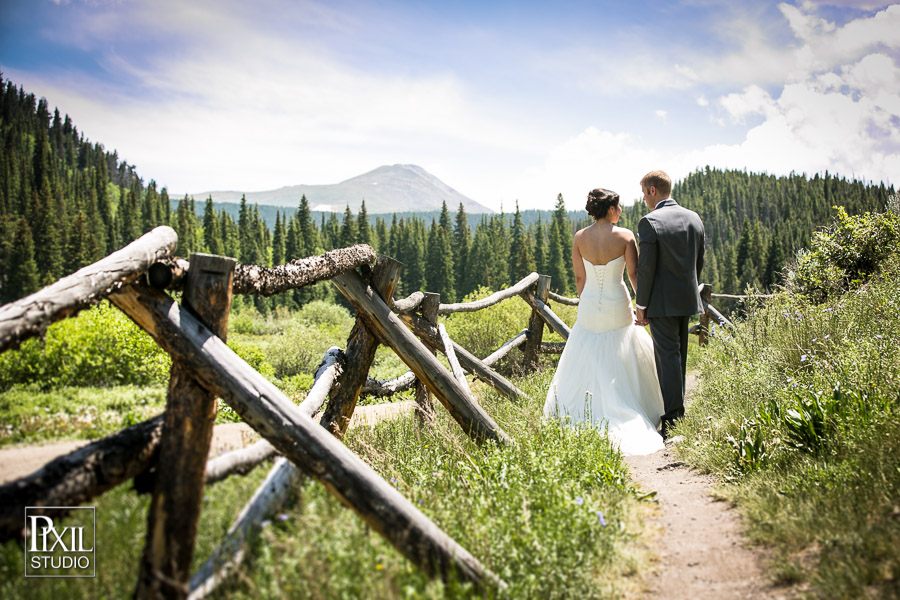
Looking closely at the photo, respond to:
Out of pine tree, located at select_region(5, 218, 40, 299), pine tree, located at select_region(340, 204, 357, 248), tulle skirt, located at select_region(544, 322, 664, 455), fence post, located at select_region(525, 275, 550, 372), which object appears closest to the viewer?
pine tree, located at select_region(5, 218, 40, 299)

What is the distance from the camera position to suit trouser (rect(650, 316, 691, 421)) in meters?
5.41

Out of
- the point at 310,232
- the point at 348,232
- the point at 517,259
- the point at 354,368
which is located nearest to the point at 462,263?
the point at 517,259

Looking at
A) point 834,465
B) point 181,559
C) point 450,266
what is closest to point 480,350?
point 834,465

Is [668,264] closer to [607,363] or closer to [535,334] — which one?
[607,363]

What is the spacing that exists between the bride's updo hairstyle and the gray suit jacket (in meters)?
0.55

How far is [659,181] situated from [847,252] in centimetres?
527

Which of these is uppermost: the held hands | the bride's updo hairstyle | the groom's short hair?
the groom's short hair

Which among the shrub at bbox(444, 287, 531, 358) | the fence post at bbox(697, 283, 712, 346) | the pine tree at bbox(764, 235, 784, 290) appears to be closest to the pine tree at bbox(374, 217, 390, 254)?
the pine tree at bbox(764, 235, 784, 290)

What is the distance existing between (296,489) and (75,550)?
0.85m

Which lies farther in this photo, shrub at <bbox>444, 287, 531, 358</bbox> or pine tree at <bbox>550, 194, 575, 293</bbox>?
pine tree at <bbox>550, 194, 575, 293</bbox>

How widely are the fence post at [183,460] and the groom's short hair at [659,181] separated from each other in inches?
184

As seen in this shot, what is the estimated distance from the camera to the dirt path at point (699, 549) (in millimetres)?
2598

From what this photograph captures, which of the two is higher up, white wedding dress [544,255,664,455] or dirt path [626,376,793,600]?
white wedding dress [544,255,664,455]

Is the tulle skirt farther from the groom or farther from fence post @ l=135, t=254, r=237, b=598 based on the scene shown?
fence post @ l=135, t=254, r=237, b=598
